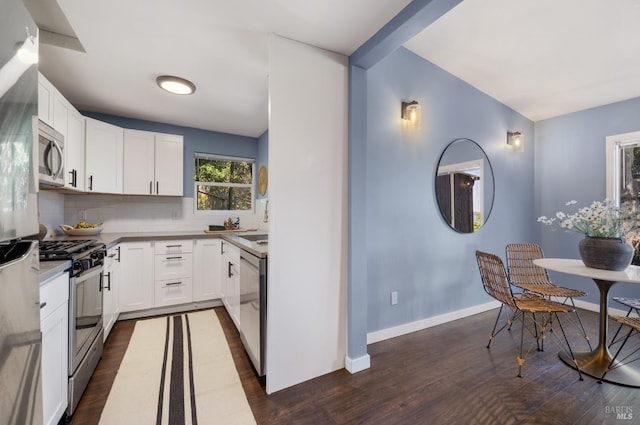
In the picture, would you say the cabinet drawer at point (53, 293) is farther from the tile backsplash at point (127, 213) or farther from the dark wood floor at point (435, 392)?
the tile backsplash at point (127, 213)

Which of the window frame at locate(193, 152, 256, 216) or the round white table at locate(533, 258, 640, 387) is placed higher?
the window frame at locate(193, 152, 256, 216)

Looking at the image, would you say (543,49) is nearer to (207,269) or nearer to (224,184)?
(224,184)

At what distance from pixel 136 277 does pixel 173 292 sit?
1.43ft

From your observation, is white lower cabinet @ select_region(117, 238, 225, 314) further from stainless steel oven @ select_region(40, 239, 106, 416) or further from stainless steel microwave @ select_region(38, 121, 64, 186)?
stainless steel microwave @ select_region(38, 121, 64, 186)

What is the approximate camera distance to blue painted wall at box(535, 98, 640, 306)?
3238mm

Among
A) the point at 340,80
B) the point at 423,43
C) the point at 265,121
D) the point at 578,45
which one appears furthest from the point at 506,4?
the point at 265,121

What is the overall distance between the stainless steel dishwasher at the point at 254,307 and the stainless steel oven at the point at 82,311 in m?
1.05

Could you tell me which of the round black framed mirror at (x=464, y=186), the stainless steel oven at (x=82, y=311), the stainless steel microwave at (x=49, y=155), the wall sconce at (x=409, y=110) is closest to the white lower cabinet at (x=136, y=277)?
the stainless steel oven at (x=82, y=311)

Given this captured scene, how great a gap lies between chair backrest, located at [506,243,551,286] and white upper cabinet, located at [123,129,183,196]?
417 cm

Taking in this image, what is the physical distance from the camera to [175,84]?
2.47 metres

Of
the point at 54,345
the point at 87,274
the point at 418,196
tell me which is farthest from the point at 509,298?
the point at 87,274

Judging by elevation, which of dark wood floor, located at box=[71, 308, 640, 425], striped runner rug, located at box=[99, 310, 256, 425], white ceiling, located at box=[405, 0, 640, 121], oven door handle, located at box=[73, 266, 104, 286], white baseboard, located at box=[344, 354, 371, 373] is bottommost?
dark wood floor, located at box=[71, 308, 640, 425]

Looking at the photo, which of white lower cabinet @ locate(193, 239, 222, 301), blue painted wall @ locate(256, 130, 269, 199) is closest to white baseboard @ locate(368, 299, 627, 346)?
white lower cabinet @ locate(193, 239, 222, 301)

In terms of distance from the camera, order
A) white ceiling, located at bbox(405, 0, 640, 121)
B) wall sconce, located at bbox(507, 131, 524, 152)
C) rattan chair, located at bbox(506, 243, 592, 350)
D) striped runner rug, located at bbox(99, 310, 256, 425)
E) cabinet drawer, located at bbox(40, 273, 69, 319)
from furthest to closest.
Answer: wall sconce, located at bbox(507, 131, 524, 152), rattan chair, located at bbox(506, 243, 592, 350), white ceiling, located at bbox(405, 0, 640, 121), striped runner rug, located at bbox(99, 310, 256, 425), cabinet drawer, located at bbox(40, 273, 69, 319)
